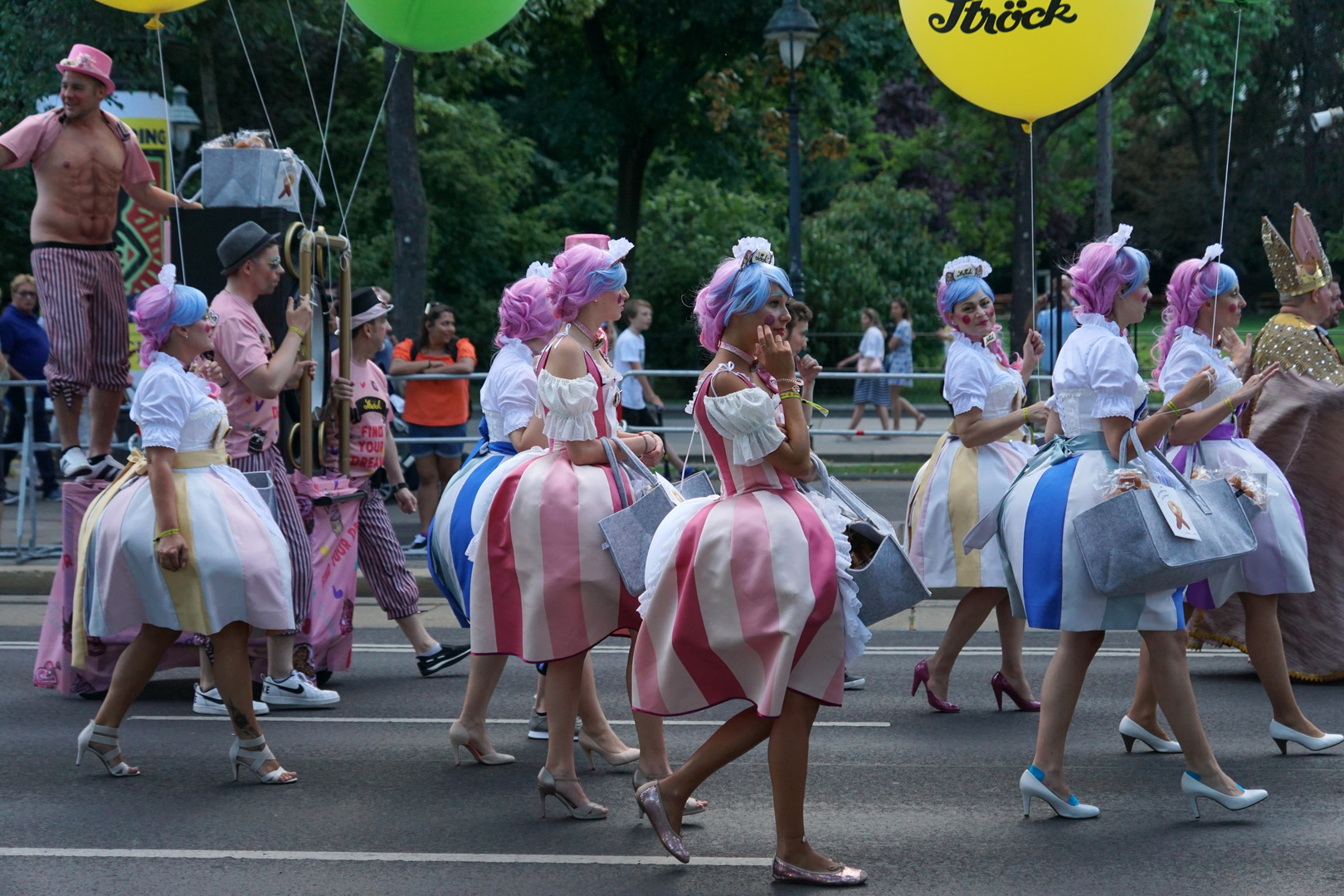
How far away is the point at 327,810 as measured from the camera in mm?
5441

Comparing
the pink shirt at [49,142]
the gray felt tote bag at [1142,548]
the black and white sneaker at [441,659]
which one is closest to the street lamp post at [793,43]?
the black and white sneaker at [441,659]

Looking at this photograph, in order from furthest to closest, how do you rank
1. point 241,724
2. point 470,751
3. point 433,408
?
point 433,408, point 470,751, point 241,724

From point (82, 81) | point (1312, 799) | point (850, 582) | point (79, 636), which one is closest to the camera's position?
point (850, 582)

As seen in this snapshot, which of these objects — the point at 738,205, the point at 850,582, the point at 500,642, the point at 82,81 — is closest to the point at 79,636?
the point at 500,642

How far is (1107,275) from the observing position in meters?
5.25

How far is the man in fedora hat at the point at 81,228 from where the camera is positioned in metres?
7.70

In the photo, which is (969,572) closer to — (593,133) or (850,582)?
(850,582)

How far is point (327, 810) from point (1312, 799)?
3.53 metres

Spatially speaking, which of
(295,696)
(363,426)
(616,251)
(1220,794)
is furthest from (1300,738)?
(363,426)

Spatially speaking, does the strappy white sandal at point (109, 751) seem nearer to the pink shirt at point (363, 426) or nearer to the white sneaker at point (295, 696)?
the white sneaker at point (295, 696)

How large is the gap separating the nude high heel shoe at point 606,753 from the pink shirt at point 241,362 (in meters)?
2.14

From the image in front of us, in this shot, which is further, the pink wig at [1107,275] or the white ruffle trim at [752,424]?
the pink wig at [1107,275]

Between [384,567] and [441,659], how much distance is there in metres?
0.57

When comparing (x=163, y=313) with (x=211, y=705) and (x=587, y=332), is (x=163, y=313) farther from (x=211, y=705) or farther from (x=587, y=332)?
(x=211, y=705)
